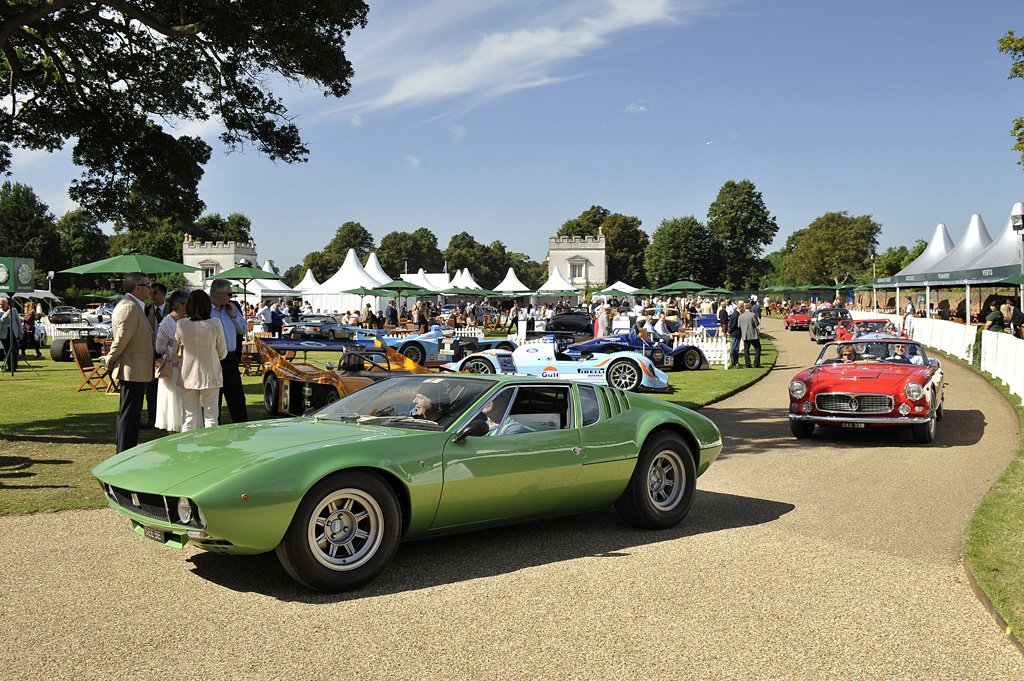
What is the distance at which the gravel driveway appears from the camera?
381 centimetres

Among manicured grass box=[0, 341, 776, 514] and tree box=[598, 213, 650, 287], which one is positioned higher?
tree box=[598, 213, 650, 287]

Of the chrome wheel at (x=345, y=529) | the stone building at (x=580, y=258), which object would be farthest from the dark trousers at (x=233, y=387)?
the stone building at (x=580, y=258)

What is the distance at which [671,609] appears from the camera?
4590mm

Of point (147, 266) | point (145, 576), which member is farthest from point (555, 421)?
point (147, 266)

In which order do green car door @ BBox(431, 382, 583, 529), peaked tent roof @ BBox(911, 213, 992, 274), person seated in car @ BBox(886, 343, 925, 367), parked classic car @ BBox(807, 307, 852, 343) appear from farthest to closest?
peaked tent roof @ BBox(911, 213, 992, 274), parked classic car @ BBox(807, 307, 852, 343), person seated in car @ BBox(886, 343, 925, 367), green car door @ BBox(431, 382, 583, 529)

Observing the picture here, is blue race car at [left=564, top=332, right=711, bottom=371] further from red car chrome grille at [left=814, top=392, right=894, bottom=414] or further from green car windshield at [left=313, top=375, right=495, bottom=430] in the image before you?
green car windshield at [left=313, top=375, right=495, bottom=430]

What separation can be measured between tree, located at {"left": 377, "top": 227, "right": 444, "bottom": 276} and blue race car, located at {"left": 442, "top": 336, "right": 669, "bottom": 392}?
12157 cm

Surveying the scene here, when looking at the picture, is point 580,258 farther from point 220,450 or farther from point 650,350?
point 220,450

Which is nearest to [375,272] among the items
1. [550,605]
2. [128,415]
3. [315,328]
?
[315,328]

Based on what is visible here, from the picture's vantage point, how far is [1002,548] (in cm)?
567

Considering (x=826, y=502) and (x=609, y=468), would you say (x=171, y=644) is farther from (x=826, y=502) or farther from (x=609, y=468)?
(x=826, y=502)

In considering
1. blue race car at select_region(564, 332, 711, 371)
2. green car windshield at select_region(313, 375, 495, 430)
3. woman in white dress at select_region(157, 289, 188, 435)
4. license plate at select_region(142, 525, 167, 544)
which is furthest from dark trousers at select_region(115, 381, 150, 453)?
blue race car at select_region(564, 332, 711, 371)

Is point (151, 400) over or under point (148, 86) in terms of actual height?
under

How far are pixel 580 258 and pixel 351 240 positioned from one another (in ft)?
173
